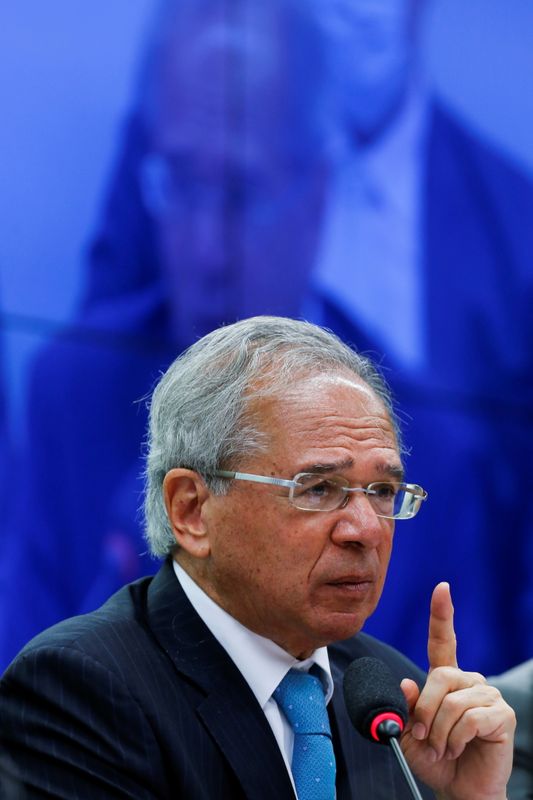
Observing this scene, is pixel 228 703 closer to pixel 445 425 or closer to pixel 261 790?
pixel 261 790

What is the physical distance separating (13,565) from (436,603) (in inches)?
102

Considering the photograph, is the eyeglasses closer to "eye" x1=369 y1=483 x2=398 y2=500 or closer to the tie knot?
"eye" x1=369 y1=483 x2=398 y2=500

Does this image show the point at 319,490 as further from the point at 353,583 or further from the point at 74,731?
the point at 74,731

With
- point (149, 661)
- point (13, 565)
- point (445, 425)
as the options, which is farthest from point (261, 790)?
point (445, 425)

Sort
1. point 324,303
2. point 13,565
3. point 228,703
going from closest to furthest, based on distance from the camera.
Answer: point 228,703
point 13,565
point 324,303

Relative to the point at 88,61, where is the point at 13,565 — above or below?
below

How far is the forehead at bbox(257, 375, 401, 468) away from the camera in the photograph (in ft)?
7.42

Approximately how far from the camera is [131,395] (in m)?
4.98

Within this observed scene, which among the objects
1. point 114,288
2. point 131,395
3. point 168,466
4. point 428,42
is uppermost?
point 428,42

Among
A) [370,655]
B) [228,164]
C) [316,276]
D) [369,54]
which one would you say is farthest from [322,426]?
[369,54]

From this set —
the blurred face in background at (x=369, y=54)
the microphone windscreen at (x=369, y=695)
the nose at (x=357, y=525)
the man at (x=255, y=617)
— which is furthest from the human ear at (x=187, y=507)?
the blurred face in background at (x=369, y=54)

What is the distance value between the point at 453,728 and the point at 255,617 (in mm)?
424

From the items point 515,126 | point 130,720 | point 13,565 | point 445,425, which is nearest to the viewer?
point 130,720

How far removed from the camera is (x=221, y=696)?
2.21 metres
